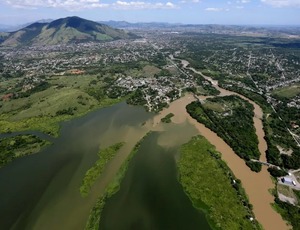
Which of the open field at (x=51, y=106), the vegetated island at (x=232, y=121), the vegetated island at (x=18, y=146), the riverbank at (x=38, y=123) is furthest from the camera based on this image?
the open field at (x=51, y=106)

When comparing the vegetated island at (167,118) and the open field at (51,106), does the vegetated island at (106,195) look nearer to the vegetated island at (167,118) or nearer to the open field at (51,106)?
the vegetated island at (167,118)

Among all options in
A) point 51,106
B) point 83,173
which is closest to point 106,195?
point 83,173

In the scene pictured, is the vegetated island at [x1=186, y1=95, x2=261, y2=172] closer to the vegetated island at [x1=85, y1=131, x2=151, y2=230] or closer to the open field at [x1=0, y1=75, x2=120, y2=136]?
the vegetated island at [x1=85, y1=131, x2=151, y2=230]

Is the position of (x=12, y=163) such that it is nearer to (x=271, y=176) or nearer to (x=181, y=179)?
(x=181, y=179)

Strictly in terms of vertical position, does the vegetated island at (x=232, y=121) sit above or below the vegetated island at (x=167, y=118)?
above

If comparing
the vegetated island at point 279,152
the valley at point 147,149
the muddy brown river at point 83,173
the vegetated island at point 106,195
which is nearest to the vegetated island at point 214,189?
the valley at point 147,149

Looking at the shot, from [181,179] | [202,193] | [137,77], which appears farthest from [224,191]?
[137,77]

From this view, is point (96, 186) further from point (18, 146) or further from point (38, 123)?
point (38, 123)
